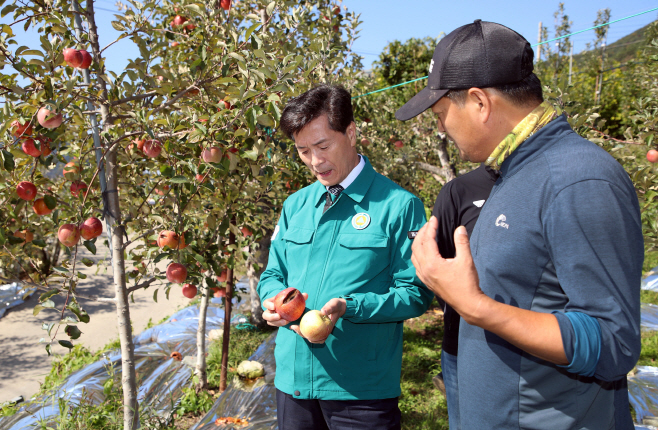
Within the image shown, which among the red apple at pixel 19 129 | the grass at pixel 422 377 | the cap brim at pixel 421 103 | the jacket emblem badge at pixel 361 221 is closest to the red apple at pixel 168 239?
the red apple at pixel 19 129

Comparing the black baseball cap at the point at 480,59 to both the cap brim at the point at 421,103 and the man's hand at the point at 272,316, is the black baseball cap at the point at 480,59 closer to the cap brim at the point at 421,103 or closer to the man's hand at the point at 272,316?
the cap brim at the point at 421,103

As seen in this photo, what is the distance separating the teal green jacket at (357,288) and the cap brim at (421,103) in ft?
1.40

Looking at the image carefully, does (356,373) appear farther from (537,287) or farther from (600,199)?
(600,199)

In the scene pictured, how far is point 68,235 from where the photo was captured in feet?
6.31

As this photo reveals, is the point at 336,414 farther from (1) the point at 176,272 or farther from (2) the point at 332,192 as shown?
(1) the point at 176,272

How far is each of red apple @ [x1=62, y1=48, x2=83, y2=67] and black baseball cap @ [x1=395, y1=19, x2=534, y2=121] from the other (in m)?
1.59

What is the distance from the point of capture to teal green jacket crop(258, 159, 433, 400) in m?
1.46

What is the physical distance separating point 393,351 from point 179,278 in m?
1.11

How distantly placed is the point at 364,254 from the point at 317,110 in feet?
1.82

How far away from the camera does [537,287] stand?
89 centimetres

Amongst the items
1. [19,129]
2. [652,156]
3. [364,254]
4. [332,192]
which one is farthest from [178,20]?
[652,156]

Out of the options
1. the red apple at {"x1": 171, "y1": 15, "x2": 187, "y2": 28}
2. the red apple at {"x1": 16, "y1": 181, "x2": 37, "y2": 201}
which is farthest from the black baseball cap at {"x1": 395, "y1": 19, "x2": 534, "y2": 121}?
the red apple at {"x1": 171, "y1": 15, "x2": 187, "y2": 28}

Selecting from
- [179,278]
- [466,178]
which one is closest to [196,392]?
[179,278]

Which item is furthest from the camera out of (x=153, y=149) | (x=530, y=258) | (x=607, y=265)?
(x=153, y=149)
